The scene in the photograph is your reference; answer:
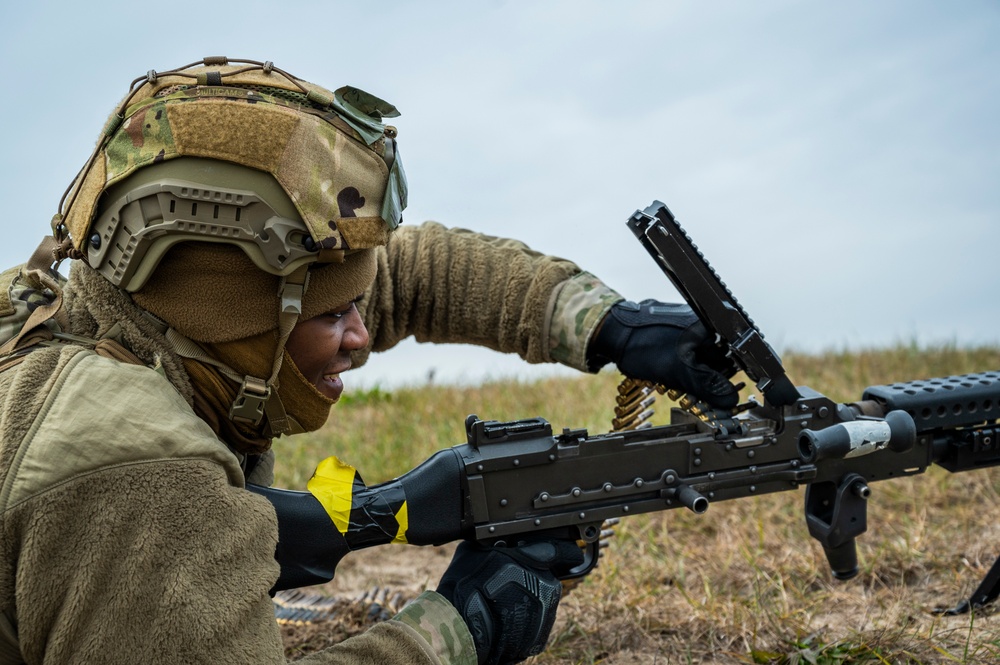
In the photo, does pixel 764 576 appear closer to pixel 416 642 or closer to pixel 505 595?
pixel 505 595

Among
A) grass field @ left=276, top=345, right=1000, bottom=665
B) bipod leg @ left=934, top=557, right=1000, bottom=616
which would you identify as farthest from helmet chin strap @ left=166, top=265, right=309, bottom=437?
bipod leg @ left=934, top=557, right=1000, bottom=616

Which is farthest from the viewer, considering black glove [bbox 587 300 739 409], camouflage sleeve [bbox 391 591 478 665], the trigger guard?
black glove [bbox 587 300 739 409]

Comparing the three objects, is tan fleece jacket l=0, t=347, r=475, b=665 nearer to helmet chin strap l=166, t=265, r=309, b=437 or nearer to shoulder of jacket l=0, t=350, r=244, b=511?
shoulder of jacket l=0, t=350, r=244, b=511

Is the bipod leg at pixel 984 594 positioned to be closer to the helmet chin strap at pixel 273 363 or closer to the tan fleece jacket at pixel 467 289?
the tan fleece jacket at pixel 467 289

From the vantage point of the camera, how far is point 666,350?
349 cm

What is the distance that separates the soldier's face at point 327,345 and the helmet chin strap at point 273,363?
0.23 ft

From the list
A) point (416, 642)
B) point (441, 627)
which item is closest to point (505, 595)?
point (441, 627)

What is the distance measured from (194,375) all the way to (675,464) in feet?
5.24

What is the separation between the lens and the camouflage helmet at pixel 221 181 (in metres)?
2.51

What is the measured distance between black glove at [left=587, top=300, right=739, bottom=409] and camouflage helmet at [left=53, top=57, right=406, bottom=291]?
1253 millimetres

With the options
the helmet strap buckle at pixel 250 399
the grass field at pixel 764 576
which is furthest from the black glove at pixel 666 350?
the helmet strap buckle at pixel 250 399

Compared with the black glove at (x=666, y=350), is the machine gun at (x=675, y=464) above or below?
below

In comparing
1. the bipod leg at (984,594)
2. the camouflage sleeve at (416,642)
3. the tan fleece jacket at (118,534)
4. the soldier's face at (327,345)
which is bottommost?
the bipod leg at (984,594)

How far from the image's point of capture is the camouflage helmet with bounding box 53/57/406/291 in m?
2.51
